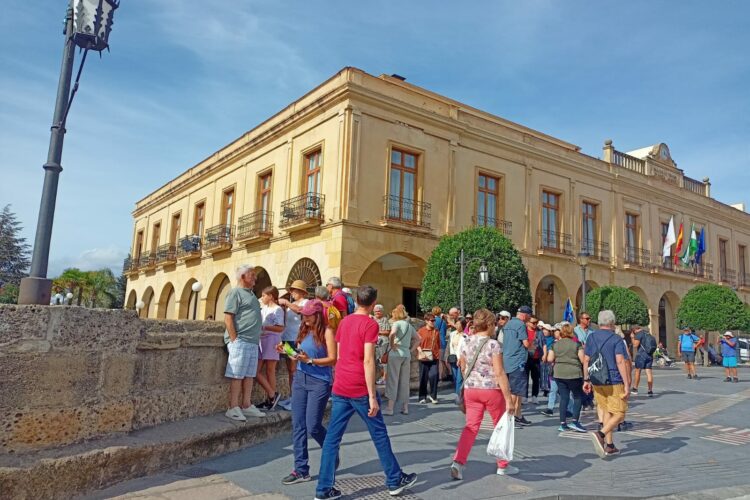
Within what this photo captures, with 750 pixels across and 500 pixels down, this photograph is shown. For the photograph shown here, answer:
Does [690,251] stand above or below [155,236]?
below

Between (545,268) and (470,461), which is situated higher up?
(545,268)

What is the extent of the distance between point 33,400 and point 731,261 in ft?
117

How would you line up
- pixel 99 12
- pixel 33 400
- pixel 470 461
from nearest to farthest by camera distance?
pixel 33 400, pixel 99 12, pixel 470 461

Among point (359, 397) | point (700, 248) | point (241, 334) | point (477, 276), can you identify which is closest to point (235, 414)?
point (241, 334)

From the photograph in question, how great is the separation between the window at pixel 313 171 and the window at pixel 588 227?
39.3 ft

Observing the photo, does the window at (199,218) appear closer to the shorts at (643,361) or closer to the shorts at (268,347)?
the shorts at (643,361)

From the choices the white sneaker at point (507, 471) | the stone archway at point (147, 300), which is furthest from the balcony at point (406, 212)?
the stone archway at point (147, 300)

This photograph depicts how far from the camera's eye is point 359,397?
4230 mm

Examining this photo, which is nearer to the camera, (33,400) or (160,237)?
(33,400)

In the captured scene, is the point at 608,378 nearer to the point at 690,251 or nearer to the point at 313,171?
the point at 313,171

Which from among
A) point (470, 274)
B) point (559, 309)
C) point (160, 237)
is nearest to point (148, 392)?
point (470, 274)

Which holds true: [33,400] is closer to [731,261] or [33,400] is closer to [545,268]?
[545,268]

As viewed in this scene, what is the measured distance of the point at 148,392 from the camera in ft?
16.4

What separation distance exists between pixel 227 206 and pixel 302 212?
24.7ft
